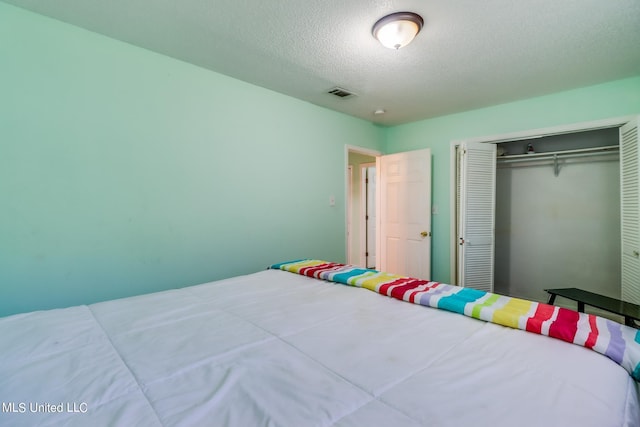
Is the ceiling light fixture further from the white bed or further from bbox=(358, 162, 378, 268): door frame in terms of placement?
bbox=(358, 162, 378, 268): door frame

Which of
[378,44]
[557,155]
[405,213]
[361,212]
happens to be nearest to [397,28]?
[378,44]

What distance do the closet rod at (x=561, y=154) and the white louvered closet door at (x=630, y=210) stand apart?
527 millimetres

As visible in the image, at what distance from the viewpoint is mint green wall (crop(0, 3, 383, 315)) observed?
1737mm

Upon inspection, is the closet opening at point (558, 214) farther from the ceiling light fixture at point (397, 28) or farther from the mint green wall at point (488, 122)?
the ceiling light fixture at point (397, 28)

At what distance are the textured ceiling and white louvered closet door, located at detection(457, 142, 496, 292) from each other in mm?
688

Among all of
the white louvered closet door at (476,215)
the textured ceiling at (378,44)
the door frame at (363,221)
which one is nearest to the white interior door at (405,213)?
the white louvered closet door at (476,215)

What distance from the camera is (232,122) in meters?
2.66

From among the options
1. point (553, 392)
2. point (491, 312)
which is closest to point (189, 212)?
point (491, 312)

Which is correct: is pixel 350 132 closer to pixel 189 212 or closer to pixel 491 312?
pixel 189 212

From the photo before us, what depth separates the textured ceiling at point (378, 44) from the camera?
169cm

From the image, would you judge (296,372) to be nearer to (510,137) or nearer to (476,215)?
(476,215)

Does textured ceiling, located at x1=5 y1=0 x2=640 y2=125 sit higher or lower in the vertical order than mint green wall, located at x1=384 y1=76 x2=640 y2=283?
higher

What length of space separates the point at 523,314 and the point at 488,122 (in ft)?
9.20

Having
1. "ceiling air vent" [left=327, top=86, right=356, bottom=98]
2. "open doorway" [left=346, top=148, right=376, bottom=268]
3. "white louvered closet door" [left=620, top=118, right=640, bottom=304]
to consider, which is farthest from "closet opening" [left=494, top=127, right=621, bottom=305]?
"ceiling air vent" [left=327, top=86, right=356, bottom=98]
